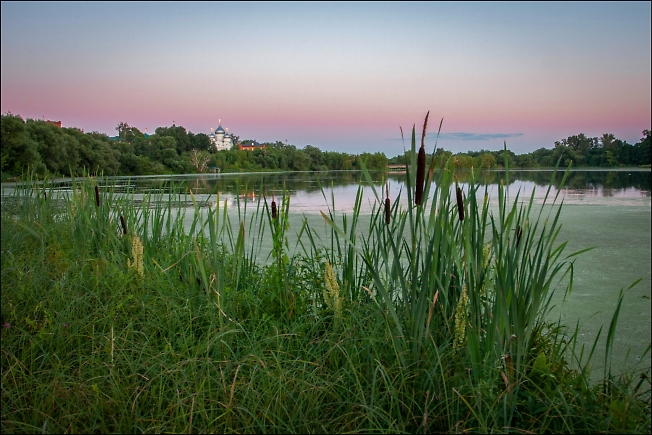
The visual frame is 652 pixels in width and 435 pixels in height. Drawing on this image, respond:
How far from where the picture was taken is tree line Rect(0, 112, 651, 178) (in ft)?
9.93

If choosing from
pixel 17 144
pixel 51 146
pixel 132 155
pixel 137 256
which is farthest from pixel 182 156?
pixel 137 256

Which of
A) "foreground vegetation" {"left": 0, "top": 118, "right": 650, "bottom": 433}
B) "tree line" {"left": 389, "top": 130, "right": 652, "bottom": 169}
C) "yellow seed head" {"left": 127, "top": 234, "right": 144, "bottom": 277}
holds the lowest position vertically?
"foreground vegetation" {"left": 0, "top": 118, "right": 650, "bottom": 433}

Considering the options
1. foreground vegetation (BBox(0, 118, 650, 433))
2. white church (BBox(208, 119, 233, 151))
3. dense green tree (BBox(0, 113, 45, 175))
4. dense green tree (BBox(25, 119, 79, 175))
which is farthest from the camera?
white church (BBox(208, 119, 233, 151))

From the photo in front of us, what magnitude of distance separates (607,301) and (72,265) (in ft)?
11.8

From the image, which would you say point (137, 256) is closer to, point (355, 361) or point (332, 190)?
point (332, 190)

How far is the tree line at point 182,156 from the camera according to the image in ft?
9.93

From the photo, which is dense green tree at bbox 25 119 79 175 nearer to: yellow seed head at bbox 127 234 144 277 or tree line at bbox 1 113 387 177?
tree line at bbox 1 113 387 177

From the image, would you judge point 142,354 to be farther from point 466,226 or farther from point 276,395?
point 466,226

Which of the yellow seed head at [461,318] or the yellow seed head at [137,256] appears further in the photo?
Answer: the yellow seed head at [137,256]

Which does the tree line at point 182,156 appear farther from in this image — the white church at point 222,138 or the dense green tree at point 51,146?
the white church at point 222,138

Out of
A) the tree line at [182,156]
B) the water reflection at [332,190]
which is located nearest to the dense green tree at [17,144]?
the tree line at [182,156]

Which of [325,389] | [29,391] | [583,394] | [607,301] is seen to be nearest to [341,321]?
[325,389]

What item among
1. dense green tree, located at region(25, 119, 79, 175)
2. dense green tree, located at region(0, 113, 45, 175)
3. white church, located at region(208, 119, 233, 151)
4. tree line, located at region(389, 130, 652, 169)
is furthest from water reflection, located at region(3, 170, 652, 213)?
white church, located at region(208, 119, 233, 151)

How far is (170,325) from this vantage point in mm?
2090
